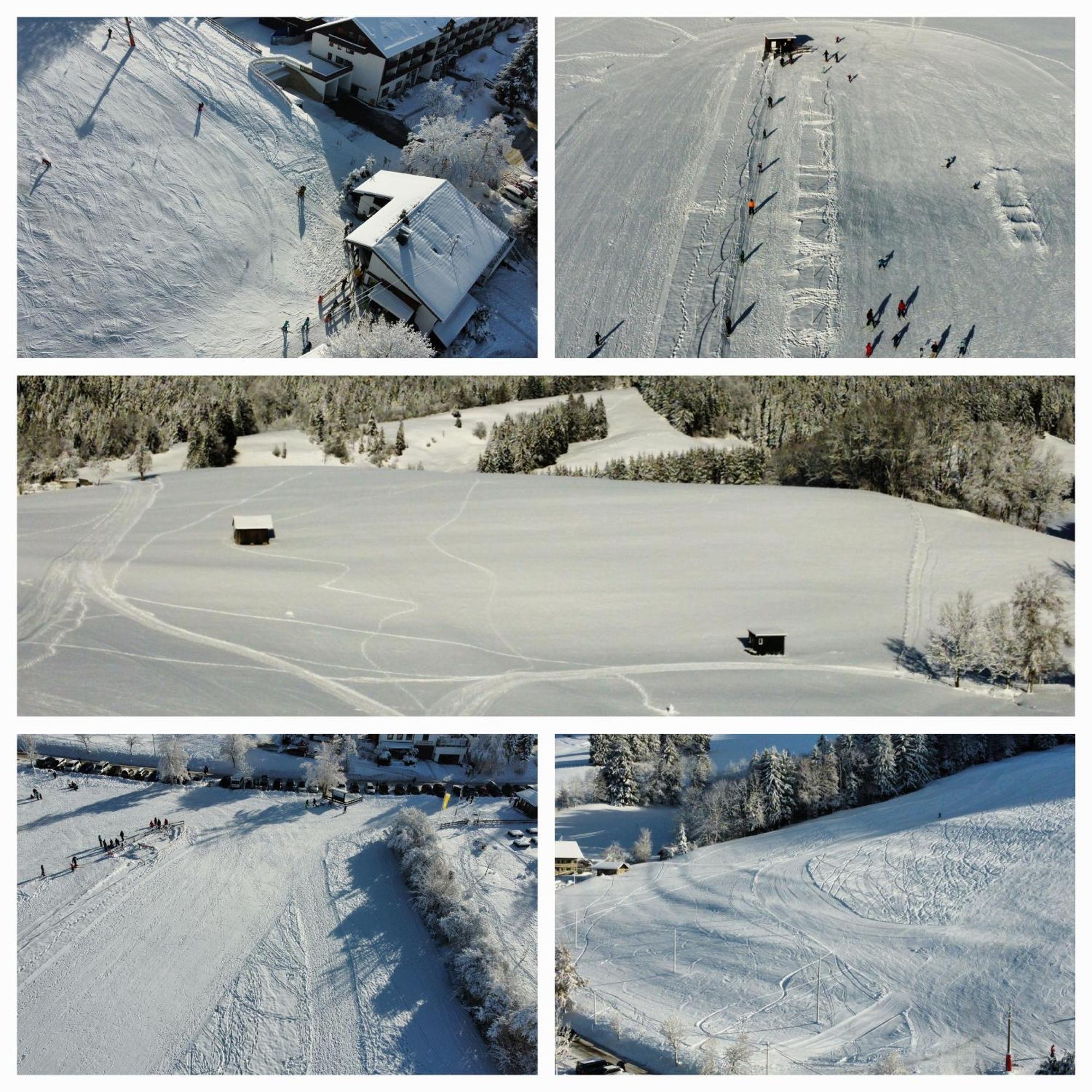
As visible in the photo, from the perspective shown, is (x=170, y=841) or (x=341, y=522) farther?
(x=341, y=522)

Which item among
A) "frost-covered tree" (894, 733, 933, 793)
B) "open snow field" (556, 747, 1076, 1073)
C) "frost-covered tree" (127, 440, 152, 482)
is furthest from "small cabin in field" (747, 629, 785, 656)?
"frost-covered tree" (127, 440, 152, 482)

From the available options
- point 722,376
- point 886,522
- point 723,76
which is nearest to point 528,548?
point 722,376

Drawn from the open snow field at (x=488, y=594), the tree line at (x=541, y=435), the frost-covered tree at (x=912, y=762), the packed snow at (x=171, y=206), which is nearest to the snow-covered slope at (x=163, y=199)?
the packed snow at (x=171, y=206)

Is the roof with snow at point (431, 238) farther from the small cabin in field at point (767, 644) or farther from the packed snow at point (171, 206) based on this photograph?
the small cabin in field at point (767, 644)

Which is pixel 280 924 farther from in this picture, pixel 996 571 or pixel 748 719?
pixel 996 571

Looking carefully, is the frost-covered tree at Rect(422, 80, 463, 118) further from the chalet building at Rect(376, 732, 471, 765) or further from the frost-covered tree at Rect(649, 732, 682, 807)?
the frost-covered tree at Rect(649, 732, 682, 807)

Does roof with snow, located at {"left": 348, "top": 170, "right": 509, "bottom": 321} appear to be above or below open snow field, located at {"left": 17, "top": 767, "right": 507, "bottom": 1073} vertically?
above
